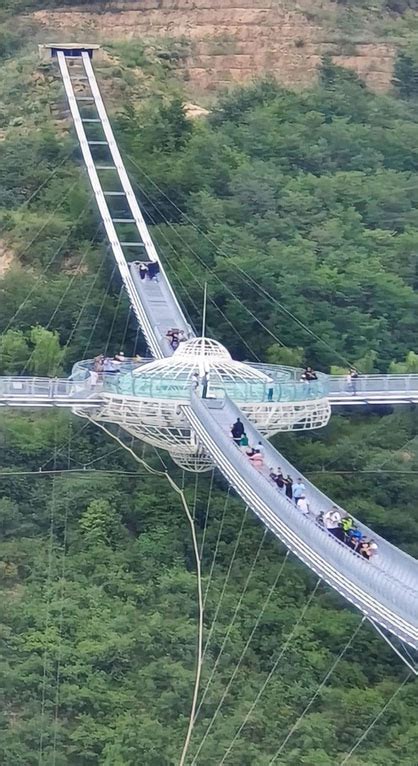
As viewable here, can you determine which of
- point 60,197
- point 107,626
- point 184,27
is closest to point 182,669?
point 107,626

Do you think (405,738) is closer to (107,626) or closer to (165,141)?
(107,626)

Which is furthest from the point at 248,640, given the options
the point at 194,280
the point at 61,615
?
the point at 194,280

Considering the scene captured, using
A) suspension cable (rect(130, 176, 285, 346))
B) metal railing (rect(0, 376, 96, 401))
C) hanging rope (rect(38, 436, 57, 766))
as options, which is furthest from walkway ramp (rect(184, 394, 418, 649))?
suspension cable (rect(130, 176, 285, 346))

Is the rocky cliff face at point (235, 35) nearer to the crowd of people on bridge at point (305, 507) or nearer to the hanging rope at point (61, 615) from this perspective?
the hanging rope at point (61, 615)

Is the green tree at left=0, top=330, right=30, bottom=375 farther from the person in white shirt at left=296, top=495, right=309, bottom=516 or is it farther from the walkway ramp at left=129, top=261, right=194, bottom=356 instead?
the person in white shirt at left=296, top=495, right=309, bottom=516

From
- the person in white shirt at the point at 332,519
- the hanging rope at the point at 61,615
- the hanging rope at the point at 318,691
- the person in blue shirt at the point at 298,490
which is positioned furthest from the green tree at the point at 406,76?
the person in white shirt at the point at 332,519

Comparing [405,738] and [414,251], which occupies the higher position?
Result: [414,251]
